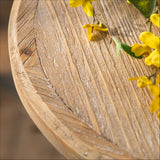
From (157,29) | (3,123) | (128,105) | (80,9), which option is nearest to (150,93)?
(128,105)

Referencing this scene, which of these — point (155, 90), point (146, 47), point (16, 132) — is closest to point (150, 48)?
point (146, 47)

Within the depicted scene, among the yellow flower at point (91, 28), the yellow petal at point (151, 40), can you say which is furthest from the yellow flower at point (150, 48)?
the yellow flower at point (91, 28)

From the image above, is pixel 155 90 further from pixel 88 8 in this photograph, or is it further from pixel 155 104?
pixel 88 8

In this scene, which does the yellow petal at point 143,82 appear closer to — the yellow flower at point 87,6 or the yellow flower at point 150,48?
the yellow flower at point 150,48

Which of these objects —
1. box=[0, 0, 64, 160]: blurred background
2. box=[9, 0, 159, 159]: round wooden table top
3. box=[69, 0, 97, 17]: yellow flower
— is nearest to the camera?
box=[9, 0, 159, 159]: round wooden table top

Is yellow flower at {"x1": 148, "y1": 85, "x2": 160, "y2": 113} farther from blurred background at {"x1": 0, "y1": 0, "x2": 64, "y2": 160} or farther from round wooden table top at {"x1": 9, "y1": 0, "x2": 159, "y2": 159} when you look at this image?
blurred background at {"x1": 0, "y1": 0, "x2": 64, "y2": 160}

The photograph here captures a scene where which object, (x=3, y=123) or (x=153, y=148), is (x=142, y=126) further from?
(x=3, y=123)

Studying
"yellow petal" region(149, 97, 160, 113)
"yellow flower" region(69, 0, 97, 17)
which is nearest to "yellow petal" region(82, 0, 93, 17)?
"yellow flower" region(69, 0, 97, 17)

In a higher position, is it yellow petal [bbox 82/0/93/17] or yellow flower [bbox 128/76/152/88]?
yellow petal [bbox 82/0/93/17]
